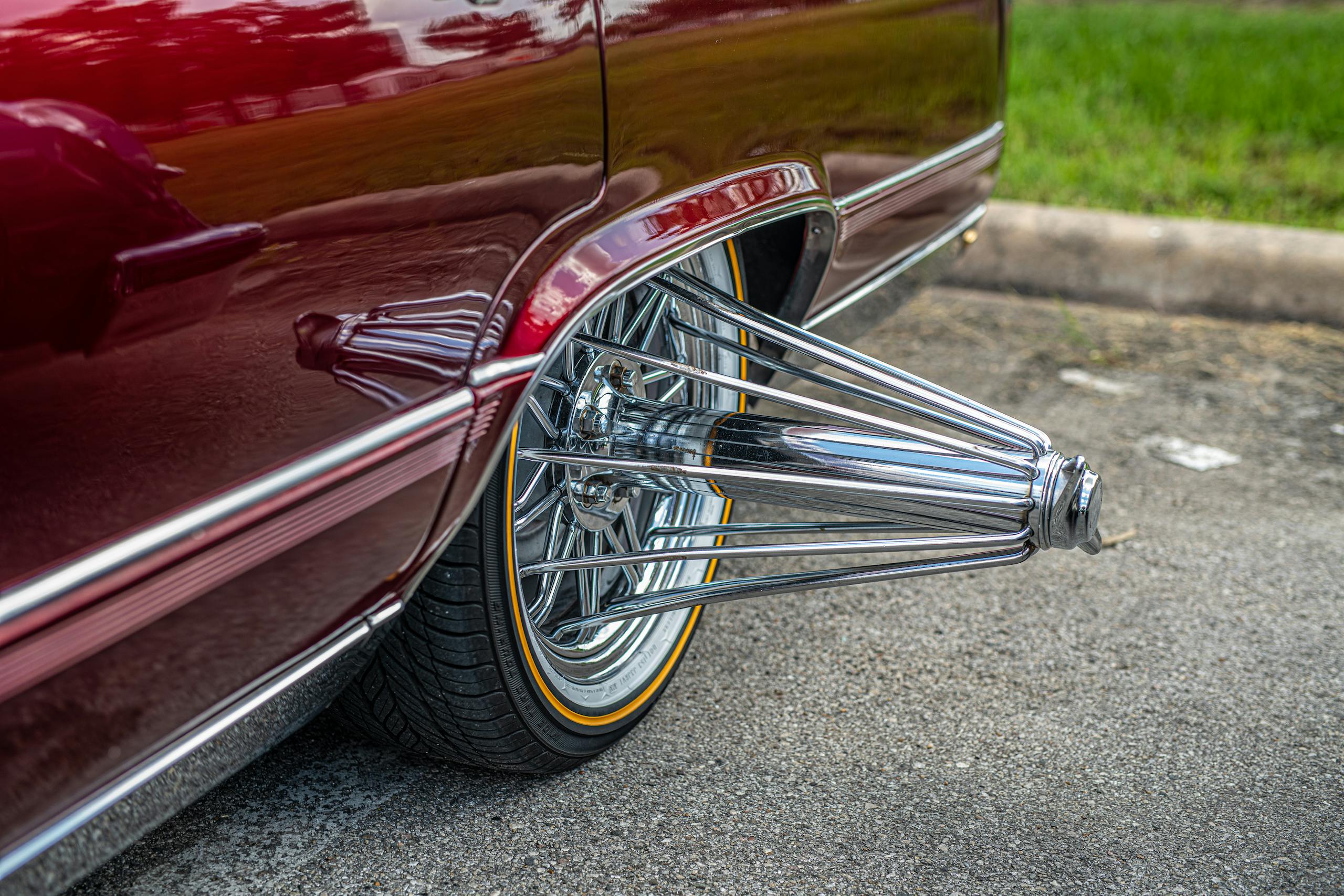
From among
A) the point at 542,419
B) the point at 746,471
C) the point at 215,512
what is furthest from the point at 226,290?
the point at 746,471

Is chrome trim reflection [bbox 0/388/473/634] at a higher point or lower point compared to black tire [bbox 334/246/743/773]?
higher

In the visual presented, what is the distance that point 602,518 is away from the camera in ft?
5.90

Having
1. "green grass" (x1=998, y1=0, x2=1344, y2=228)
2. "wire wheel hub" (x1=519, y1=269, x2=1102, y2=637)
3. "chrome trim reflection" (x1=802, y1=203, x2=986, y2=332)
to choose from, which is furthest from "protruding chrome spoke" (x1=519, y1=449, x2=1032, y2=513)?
"green grass" (x1=998, y1=0, x2=1344, y2=228)

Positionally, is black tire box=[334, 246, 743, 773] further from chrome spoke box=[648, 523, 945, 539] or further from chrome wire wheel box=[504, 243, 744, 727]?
chrome spoke box=[648, 523, 945, 539]

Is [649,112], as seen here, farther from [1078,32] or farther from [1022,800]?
[1078,32]

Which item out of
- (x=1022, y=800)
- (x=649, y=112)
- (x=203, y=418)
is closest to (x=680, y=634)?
(x=1022, y=800)

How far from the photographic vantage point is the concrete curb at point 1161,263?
4.01 metres

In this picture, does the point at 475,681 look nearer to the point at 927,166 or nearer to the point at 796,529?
the point at 796,529

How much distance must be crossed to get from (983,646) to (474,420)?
1.31 meters

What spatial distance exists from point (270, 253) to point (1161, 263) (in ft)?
12.5

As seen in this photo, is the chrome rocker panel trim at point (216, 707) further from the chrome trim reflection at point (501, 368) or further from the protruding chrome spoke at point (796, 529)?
the protruding chrome spoke at point (796, 529)

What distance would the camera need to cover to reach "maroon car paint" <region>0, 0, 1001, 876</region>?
877 mm

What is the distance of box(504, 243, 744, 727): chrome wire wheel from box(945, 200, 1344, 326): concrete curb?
2.61 m

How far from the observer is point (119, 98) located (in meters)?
0.89
